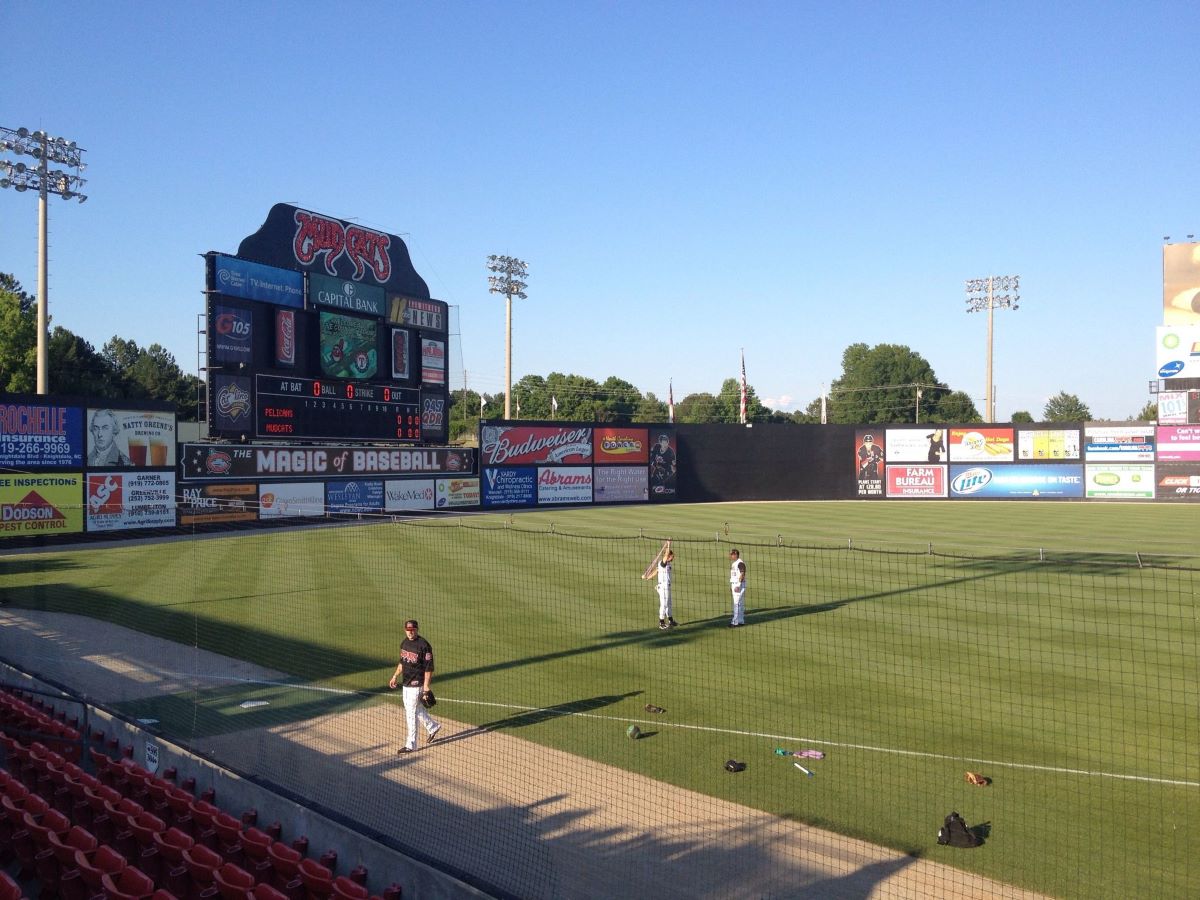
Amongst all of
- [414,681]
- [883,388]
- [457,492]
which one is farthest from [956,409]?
[414,681]

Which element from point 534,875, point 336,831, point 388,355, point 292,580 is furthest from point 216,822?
point 388,355

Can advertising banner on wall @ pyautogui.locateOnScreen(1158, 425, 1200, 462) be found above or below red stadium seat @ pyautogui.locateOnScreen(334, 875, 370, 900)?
above

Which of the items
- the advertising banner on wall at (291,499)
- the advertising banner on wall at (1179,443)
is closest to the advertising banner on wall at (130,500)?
the advertising banner on wall at (291,499)

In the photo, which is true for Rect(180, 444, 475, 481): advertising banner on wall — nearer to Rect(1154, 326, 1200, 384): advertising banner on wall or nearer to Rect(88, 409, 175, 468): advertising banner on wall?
Rect(88, 409, 175, 468): advertising banner on wall

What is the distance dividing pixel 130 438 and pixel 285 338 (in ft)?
21.9

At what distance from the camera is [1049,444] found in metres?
57.7

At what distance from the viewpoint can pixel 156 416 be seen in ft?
110

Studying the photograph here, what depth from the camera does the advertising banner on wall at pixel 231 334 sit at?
103 ft

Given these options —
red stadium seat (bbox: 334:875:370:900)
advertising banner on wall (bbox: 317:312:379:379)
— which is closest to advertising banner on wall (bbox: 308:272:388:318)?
advertising banner on wall (bbox: 317:312:379:379)

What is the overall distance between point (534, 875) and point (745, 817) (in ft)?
7.90

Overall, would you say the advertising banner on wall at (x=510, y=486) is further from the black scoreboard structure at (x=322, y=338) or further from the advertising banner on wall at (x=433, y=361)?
the advertising banner on wall at (x=433, y=361)

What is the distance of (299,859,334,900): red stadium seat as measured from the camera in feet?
20.7

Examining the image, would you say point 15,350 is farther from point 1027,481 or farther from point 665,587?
point 1027,481

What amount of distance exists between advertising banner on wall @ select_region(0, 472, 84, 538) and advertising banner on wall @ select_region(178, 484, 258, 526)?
3.85 meters
